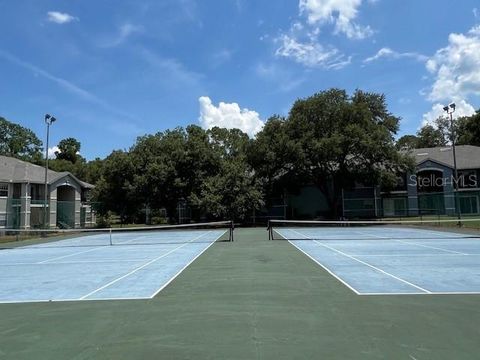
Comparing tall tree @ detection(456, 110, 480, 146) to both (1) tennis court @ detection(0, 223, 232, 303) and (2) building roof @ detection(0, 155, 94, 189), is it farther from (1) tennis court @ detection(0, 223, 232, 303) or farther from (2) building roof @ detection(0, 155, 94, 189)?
(1) tennis court @ detection(0, 223, 232, 303)

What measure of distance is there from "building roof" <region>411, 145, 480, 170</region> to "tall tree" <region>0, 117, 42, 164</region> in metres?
63.7

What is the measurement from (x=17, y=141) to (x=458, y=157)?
2792 inches

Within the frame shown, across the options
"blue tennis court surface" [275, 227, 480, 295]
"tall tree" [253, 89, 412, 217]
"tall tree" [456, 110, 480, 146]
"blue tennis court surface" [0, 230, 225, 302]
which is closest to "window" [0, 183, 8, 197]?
"tall tree" [253, 89, 412, 217]

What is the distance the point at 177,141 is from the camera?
1994 inches

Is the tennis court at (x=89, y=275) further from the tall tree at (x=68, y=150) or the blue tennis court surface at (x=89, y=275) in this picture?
the tall tree at (x=68, y=150)

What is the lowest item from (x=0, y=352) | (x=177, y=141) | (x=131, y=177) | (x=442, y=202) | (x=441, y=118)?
(x=0, y=352)

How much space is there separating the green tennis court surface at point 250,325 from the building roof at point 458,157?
5017cm

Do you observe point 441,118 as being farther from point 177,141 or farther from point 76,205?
point 76,205

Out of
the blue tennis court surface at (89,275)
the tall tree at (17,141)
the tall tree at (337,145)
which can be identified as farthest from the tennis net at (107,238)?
the tall tree at (17,141)

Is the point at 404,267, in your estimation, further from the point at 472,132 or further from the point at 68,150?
the point at 68,150

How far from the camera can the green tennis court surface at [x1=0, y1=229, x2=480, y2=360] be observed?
20.4 ft

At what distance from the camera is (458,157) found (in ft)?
192

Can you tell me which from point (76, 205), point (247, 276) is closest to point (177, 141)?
point (76, 205)

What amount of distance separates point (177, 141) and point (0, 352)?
44694 millimetres
